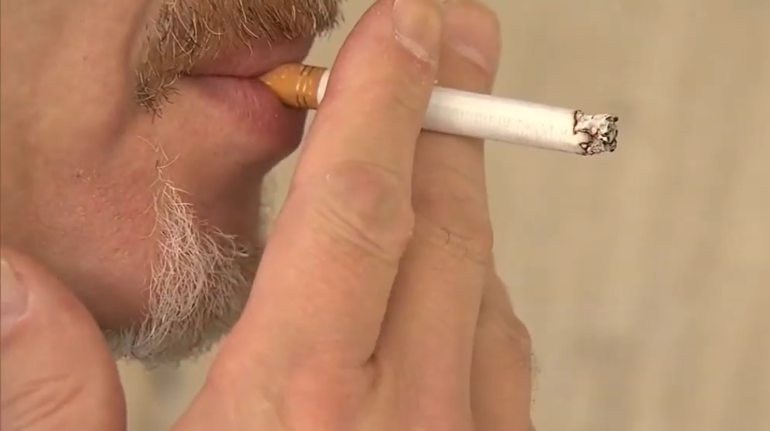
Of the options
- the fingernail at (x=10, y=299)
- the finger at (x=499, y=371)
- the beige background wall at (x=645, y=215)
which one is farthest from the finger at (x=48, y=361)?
the beige background wall at (x=645, y=215)

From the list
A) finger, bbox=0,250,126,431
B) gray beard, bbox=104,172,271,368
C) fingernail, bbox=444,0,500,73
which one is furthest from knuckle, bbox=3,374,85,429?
fingernail, bbox=444,0,500,73

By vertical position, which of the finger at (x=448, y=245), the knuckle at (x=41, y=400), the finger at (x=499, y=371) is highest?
the finger at (x=448, y=245)

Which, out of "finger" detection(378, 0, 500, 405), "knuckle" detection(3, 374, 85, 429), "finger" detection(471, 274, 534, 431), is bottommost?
"knuckle" detection(3, 374, 85, 429)

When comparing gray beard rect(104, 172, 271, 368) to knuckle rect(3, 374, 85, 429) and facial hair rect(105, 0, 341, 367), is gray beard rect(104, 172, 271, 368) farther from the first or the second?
knuckle rect(3, 374, 85, 429)

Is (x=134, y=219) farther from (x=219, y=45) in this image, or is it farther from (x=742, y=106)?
(x=742, y=106)

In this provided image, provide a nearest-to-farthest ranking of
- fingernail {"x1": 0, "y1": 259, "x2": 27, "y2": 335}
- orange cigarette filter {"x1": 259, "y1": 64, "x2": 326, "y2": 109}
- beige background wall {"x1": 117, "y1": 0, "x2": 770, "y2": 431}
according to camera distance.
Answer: fingernail {"x1": 0, "y1": 259, "x2": 27, "y2": 335} < orange cigarette filter {"x1": 259, "y1": 64, "x2": 326, "y2": 109} < beige background wall {"x1": 117, "y1": 0, "x2": 770, "y2": 431}

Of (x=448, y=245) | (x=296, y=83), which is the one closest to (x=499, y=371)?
(x=448, y=245)

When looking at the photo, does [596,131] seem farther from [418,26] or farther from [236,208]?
[236,208]

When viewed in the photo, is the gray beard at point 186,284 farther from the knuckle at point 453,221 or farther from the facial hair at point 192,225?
the knuckle at point 453,221
